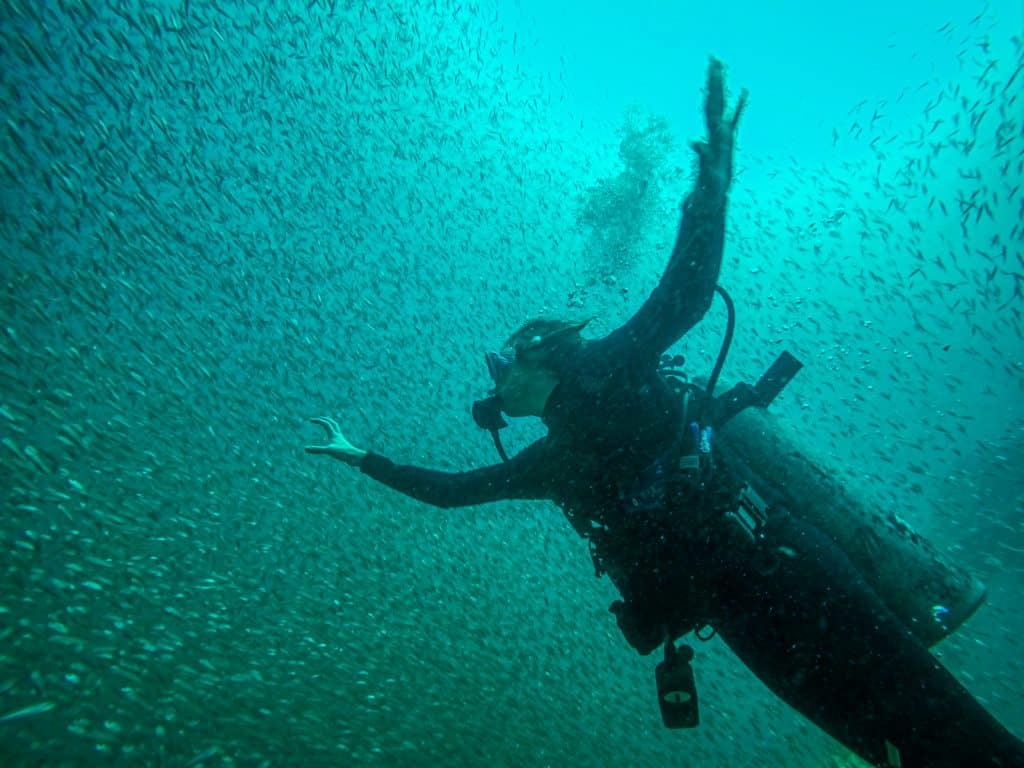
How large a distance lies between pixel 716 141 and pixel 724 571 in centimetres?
188

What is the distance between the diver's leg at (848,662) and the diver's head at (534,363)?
4.48 feet

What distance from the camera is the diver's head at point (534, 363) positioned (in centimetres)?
305

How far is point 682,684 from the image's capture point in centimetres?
273

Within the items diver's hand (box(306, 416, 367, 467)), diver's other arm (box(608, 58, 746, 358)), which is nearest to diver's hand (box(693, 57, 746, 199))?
diver's other arm (box(608, 58, 746, 358))

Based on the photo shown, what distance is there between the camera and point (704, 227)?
2.30 m

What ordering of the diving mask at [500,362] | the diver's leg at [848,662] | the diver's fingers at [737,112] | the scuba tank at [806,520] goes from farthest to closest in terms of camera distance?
1. the diving mask at [500,362]
2. the scuba tank at [806,520]
3. the diver's fingers at [737,112]
4. the diver's leg at [848,662]

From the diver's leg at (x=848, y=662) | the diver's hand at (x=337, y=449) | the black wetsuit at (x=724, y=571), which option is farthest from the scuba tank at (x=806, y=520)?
the diver's hand at (x=337, y=449)

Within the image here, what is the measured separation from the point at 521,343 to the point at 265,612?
26.1ft

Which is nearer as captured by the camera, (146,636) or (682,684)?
(682,684)

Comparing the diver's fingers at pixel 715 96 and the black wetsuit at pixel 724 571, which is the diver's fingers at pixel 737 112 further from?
the black wetsuit at pixel 724 571

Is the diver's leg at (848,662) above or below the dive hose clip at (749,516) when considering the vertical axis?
below

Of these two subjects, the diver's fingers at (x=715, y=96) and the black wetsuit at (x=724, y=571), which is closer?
the black wetsuit at (x=724, y=571)

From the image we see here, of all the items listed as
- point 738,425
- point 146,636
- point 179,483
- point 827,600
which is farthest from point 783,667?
point 179,483

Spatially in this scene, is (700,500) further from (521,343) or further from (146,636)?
(146,636)
